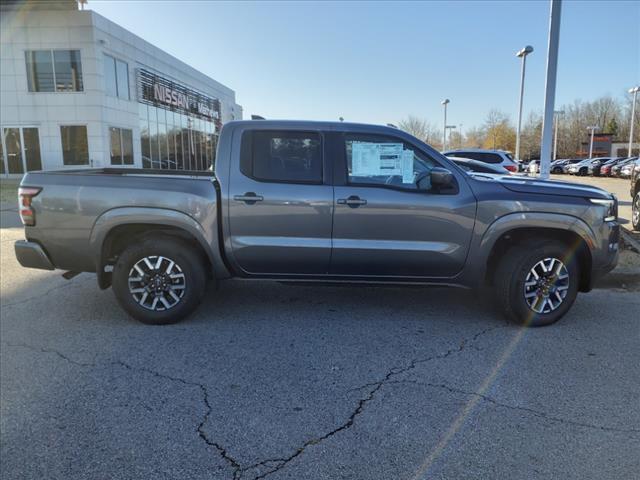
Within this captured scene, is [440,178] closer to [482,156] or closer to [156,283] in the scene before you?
[156,283]

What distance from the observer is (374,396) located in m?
3.35

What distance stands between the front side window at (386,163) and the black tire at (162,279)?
179 cm

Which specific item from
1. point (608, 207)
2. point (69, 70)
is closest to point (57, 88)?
point (69, 70)

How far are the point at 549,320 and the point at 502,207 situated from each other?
1.25 m

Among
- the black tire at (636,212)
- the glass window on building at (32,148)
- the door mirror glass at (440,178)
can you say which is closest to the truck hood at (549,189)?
the door mirror glass at (440,178)

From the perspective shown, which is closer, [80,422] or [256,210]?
[80,422]

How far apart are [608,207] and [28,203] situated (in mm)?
5677

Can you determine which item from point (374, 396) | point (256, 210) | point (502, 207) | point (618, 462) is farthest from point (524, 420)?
point (256, 210)

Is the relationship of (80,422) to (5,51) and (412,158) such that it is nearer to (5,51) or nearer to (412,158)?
(412,158)

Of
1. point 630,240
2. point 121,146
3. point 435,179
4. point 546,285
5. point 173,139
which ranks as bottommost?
point 630,240

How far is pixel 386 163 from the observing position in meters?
4.61

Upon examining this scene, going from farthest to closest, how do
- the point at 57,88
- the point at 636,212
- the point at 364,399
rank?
the point at 57,88
the point at 636,212
the point at 364,399

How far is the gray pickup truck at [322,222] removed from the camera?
14.8 ft

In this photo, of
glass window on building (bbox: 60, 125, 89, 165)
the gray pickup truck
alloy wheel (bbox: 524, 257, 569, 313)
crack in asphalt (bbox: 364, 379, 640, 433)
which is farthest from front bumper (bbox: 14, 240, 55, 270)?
glass window on building (bbox: 60, 125, 89, 165)
